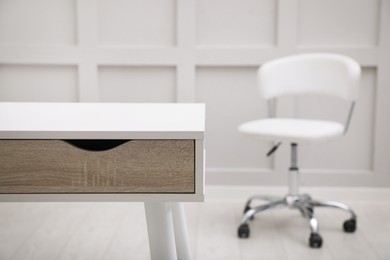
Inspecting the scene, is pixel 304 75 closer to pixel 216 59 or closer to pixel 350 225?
pixel 216 59

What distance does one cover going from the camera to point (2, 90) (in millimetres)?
3463

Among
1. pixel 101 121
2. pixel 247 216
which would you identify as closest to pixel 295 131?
pixel 247 216

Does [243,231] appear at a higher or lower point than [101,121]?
lower

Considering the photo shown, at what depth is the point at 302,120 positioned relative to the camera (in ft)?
9.75

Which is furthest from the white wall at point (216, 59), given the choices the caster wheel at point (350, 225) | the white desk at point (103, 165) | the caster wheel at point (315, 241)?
the white desk at point (103, 165)

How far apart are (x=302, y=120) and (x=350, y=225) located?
58 centimetres

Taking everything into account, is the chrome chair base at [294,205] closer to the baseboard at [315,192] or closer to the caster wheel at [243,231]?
the caster wheel at [243,231]

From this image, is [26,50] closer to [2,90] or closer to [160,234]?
[2,90]

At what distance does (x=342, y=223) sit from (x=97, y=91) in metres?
1.58

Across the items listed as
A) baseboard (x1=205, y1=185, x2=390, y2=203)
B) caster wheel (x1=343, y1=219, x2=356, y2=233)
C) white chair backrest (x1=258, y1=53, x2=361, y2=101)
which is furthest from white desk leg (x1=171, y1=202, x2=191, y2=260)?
baseboard (x1=205, y1=185, x2=390, y2=203)

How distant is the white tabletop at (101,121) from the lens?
1.40 m

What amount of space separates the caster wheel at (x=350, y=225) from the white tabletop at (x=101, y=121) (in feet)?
3.78

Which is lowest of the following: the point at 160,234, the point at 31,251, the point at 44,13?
the point at 31,251

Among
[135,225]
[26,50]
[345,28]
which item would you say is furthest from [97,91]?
[345,28]
